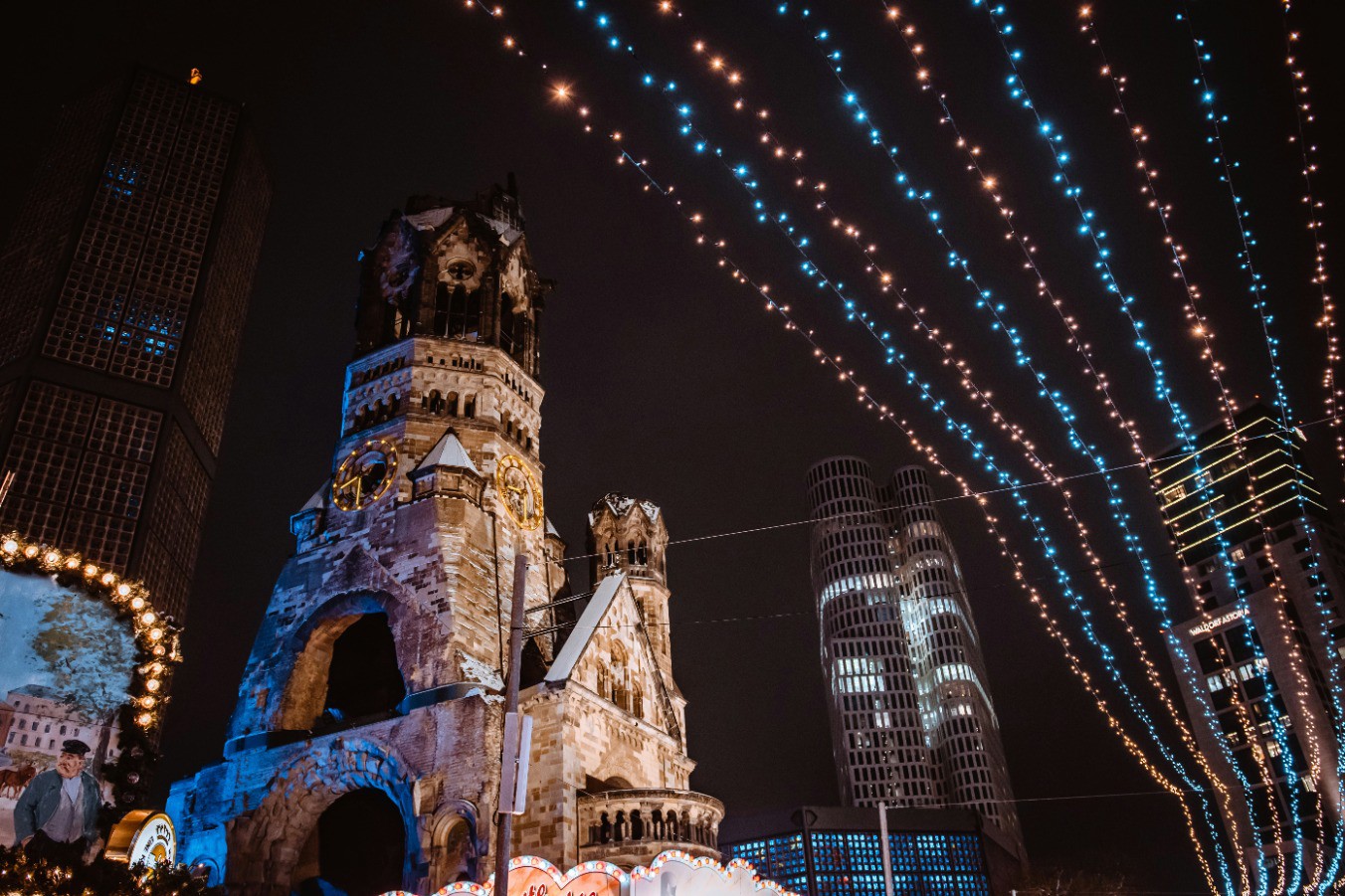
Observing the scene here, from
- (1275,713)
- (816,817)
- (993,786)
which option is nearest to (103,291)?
(816,817)

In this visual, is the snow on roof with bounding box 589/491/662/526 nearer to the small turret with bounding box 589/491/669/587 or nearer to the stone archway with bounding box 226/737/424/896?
the small turret with bounding box 589/491/669/587

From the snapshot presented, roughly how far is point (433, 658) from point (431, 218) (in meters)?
20.9

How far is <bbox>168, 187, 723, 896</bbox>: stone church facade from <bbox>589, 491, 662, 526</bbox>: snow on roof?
3233 millimetres

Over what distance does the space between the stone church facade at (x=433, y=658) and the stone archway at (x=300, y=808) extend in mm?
58

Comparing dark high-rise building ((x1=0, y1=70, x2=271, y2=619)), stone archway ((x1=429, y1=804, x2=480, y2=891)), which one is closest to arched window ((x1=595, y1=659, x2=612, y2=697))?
stone archway ((x1=429, y1=804, x2=480, y2=891))

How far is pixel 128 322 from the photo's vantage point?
184 ft

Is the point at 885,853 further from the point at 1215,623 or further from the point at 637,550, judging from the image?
the point at 1215,623

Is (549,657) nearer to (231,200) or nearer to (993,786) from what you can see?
(231,200)

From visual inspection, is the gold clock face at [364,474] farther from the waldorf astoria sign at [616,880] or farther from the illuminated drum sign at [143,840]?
the illuminated drum sign at [143,840]

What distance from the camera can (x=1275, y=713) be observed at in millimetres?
106000

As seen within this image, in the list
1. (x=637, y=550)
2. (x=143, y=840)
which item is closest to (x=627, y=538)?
(x=637, y=550)

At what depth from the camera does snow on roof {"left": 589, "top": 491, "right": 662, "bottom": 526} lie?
41.7 m

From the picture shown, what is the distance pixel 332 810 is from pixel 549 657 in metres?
8.51

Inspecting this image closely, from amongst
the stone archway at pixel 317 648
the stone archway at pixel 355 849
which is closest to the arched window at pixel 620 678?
the stone archway at pixel 317 648
